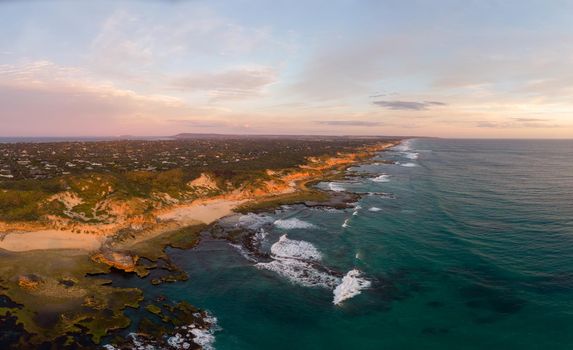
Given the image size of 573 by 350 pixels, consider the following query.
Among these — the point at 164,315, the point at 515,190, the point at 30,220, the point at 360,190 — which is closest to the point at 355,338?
the point at 164,315

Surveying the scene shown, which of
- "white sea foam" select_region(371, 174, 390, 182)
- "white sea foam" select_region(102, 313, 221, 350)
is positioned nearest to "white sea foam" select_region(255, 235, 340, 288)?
"white sea foam" select_region(102, 313, 221, 350)

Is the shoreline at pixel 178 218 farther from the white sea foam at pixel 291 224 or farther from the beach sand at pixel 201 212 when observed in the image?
the white sea foam at pixel 291 224

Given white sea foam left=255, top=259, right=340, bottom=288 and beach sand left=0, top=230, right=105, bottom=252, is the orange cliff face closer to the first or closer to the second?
beach sand left=0, top=230, right=105, bottom=252

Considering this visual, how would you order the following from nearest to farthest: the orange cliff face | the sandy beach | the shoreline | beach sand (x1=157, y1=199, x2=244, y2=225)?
1. the sandy beach
2. the shoreline
3. the orange cliff face
4. beach sand (x1=157, y1=199, x2=244, y2=225)

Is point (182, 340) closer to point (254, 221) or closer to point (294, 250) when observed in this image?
point (294, 250)

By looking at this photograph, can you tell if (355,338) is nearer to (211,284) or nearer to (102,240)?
(211,284)
